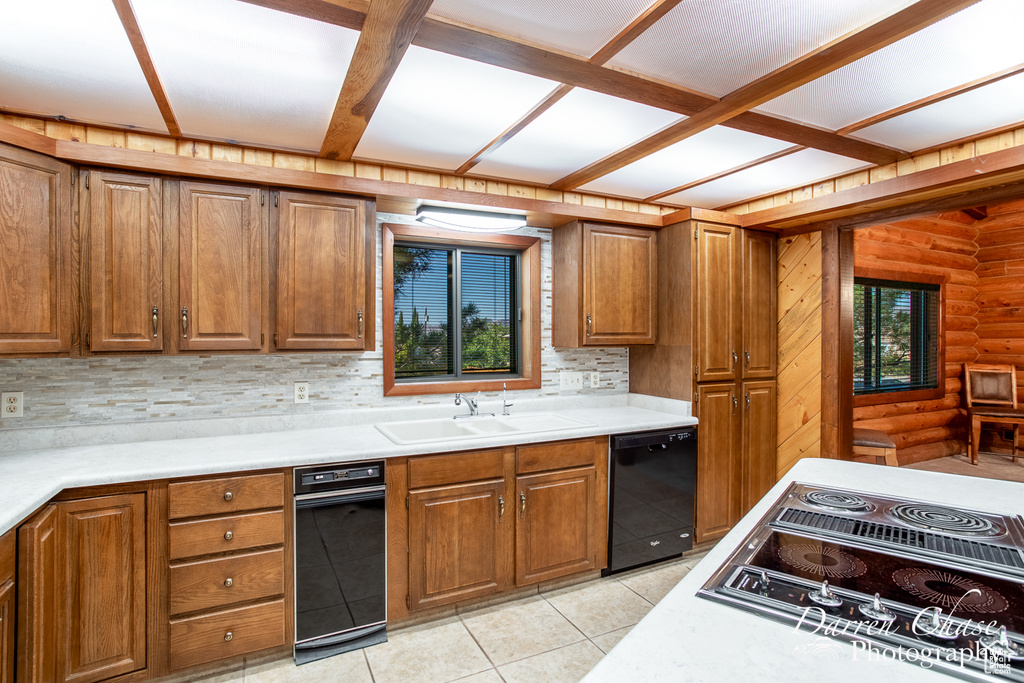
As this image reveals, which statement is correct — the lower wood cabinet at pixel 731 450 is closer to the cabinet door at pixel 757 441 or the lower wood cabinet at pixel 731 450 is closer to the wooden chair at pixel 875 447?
the cabinet door at pixel 757 441

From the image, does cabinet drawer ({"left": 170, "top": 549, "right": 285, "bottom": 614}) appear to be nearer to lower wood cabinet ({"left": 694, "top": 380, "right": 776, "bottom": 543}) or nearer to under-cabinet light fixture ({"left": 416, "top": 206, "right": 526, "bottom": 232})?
under-cabinet light fixture ({"left": 416, "top": 206, "right": 526, "bottom": 232})

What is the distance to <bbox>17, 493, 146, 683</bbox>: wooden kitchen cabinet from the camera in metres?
1.79

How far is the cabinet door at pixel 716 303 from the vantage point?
3.38m

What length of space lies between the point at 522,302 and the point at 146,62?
7.71ft

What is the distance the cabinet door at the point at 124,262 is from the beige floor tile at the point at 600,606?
240cm

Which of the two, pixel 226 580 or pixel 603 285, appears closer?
pixel 226 580

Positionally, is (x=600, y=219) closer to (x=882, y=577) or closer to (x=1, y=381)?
(x=882, y=577)

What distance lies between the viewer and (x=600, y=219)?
335cm

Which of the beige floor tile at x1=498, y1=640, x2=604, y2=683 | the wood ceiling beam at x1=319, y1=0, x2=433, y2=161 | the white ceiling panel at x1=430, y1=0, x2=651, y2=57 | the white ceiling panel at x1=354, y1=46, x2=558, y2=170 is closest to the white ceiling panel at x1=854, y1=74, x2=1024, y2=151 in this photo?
the white ceiling panel at x1=430, y1=0, x2=651, y2=57

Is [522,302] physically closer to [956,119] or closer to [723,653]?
[956,119]

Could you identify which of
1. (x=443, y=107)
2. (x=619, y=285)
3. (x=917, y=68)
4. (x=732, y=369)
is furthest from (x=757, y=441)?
(x=443, y=107)

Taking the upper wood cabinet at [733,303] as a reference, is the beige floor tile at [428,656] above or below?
below

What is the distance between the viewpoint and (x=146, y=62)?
1881mm

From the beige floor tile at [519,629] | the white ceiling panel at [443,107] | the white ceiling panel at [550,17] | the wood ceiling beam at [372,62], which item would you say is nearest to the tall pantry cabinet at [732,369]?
the beige floor tile at [519,629]
